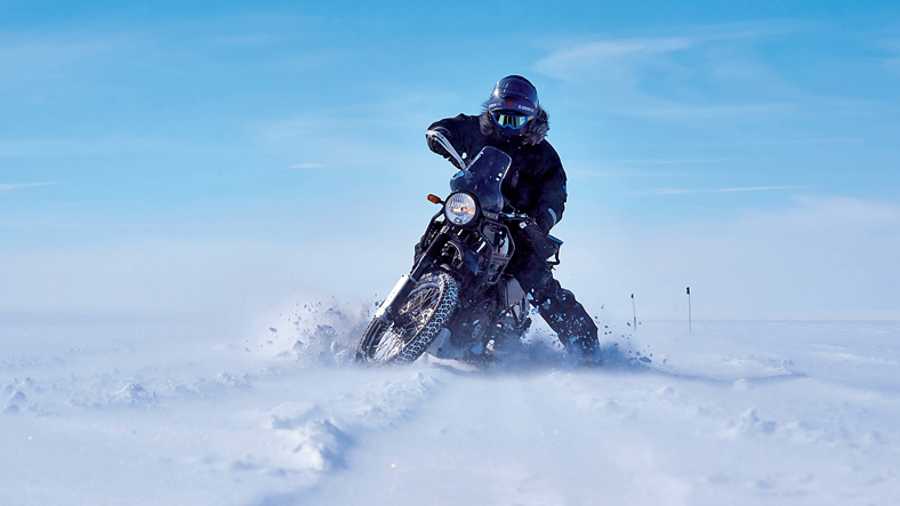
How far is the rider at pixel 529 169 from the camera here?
305 inches

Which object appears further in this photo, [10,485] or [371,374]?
[371,374]

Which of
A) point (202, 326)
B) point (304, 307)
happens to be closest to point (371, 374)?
point (304, 307)

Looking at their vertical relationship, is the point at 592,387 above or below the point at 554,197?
below

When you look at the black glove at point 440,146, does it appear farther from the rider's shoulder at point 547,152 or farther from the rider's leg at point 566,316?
the rider's leg at point 566,316

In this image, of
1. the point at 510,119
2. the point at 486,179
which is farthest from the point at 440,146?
the point at 486,179

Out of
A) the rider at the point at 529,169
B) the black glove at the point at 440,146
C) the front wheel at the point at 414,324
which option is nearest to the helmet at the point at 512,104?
the rider at the point at 529,169

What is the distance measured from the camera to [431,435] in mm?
3828

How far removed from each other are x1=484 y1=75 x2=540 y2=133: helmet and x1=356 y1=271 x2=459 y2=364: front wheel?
1.83 meters

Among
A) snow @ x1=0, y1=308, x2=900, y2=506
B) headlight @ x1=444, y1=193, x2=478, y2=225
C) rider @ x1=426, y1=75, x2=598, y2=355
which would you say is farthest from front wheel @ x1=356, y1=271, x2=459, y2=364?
rider @ x1=426, y1=75, x2=598, y2=355

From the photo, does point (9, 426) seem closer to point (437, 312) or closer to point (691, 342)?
point (437, 312)

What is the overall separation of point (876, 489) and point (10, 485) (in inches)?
115

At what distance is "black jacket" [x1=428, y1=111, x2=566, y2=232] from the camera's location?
802 cm

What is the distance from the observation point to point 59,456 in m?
3.14

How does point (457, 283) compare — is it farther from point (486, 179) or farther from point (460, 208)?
point (486, 179)
